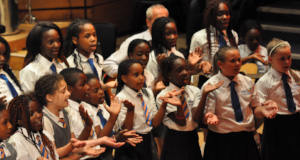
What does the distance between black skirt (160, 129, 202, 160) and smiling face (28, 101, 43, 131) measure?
4.08ft

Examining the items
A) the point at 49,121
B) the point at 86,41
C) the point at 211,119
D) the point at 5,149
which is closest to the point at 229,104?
the point at 211,119

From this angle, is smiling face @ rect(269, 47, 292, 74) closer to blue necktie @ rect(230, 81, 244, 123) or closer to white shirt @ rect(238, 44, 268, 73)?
blue necktie @ rect(230, 81, 244, 123)

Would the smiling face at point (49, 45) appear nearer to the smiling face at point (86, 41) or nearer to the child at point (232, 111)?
the smiling face at point (86, 41)

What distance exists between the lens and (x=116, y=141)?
377 cm

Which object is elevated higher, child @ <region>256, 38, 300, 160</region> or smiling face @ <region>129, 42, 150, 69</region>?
smiling face @ <region>129, 42, 150, 69</region>

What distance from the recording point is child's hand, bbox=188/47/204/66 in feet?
15.0

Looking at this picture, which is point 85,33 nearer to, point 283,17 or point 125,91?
point 125,91

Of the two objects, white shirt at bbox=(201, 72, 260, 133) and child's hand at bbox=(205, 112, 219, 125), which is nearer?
child's hand at bbox=(205, 112, 219, 125)

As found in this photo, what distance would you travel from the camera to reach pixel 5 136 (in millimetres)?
3059

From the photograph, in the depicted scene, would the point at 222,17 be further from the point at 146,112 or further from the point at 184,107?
the point at 146,112

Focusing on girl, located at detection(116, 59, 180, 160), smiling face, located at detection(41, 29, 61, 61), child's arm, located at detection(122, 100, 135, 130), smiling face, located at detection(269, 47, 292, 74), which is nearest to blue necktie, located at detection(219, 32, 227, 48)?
smiling face, located at detection(269, 47, 292, 74)

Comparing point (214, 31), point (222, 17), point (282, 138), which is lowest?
point (282, 138)

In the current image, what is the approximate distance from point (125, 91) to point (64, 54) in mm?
858

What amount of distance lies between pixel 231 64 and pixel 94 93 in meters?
1.09
